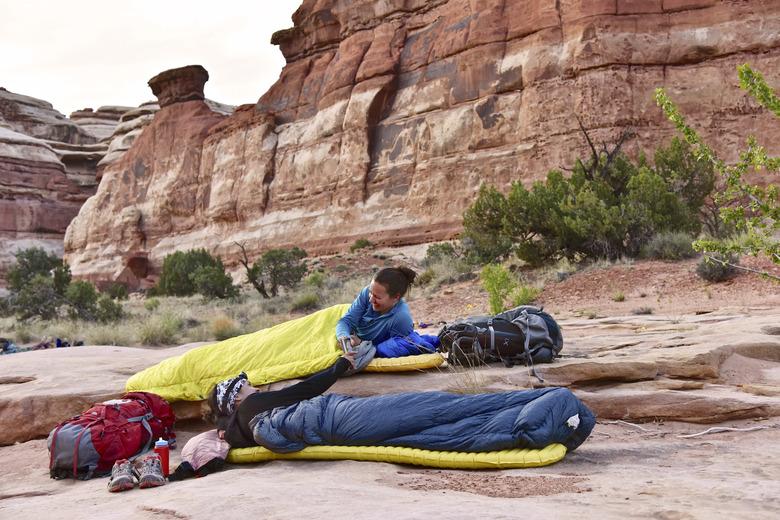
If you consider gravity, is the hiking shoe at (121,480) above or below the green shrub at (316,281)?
below

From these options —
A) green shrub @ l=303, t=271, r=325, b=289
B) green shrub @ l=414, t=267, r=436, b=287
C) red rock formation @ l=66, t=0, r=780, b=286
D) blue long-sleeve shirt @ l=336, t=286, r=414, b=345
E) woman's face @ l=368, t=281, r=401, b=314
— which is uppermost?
red rock formation @ l=66, t=0, r=780, b=286

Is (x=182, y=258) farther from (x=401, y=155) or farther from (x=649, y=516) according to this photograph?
(x=649, y=516)

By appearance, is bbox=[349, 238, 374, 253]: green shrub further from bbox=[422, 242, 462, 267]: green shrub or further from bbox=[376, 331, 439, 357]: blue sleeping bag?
bbox=[376, 331, 439, 357]: blue sleeping bag

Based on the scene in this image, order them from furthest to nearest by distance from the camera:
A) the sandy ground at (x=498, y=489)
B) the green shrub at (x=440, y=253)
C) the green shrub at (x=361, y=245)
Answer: the green shrub at (x=361, y=245)
the green shrub at (x=440, y=253)
the sandy ground at (x=498, y=489)

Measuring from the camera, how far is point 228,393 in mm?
4902

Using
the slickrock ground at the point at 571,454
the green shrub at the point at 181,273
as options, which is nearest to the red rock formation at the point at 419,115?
the green shrub at the point at 181,273

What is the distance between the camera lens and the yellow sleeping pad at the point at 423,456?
149 inches

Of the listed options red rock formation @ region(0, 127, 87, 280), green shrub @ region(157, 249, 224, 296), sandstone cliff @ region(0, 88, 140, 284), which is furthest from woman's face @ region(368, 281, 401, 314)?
red rock formation @ region(0, 127, 87, 280)

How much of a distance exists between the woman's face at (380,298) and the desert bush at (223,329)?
937 centimetres

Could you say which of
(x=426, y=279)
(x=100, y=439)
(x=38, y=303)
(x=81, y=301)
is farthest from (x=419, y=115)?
(x=100, y=439)

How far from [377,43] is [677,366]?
31.4 meters

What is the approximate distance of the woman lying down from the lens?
398 centimetres

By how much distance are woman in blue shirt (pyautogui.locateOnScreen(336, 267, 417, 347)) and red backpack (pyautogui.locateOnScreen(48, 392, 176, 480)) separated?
1.54m

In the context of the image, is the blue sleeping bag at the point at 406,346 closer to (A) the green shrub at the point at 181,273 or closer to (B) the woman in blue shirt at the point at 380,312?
(B) the woman in blue shirt at the point at 380,312
